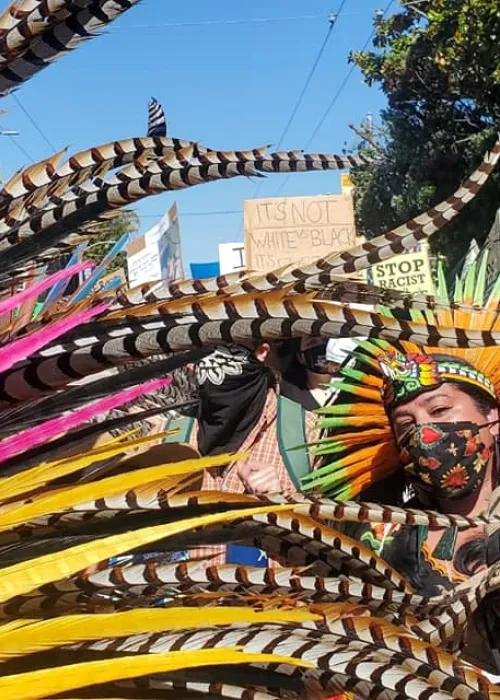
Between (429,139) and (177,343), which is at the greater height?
(429,139)

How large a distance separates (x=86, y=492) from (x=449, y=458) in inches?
47.6

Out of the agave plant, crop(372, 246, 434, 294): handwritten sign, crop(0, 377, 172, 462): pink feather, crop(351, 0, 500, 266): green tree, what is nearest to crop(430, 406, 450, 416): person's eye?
the agave plant

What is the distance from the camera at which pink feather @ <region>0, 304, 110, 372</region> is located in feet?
2.52

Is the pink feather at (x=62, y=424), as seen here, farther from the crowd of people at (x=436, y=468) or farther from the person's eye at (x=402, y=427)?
the person's eye at (x=402, y=427)

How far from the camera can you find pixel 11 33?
776mm

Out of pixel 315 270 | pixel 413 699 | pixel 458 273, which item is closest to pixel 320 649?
pixel 413 699

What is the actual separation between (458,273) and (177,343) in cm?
174

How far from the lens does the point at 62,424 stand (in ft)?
2.71

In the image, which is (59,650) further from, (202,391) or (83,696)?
(202,391)

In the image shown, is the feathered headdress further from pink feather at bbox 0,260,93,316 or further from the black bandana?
pink feather at bbox 0,260,93,316

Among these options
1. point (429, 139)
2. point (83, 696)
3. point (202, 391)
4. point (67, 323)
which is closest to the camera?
point (83, 696)

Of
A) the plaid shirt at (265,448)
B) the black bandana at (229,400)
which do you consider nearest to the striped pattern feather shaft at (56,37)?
the plaid shirt at (265,448)

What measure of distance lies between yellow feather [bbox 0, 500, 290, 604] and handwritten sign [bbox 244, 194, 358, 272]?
492cm

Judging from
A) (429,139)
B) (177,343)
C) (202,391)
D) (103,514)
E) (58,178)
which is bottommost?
(103,514)
